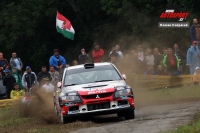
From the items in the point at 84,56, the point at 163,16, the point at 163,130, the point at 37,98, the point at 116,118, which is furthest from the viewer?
the point at 163,16

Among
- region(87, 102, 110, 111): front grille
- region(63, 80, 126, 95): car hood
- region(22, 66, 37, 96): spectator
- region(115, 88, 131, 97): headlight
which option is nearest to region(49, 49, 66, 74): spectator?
region(22, 66, 37, 96): spectator

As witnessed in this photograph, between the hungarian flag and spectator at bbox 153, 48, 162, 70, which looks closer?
spectator at bbox 153, 48, 162, 70

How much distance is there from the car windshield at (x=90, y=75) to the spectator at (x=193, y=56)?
9687mm

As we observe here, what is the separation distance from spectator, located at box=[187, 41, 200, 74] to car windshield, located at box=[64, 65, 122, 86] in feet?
31.8

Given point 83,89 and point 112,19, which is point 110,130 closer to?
point 83,89

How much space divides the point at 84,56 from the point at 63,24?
196 inches

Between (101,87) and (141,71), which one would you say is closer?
(101,87)

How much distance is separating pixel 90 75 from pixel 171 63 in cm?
1086

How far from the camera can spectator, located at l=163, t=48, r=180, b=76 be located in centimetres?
2827

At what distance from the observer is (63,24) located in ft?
114

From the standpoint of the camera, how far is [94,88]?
16781 millimetres

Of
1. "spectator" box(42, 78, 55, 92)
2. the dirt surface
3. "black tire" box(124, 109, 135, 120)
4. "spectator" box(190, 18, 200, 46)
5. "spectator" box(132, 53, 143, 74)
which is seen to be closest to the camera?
the dirt surface

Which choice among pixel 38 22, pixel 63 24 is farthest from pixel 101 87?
pixel 38 22

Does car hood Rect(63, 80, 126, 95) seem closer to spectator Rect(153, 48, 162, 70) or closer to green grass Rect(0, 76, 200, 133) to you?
green grass Rect(0, 76, 200, 133)
